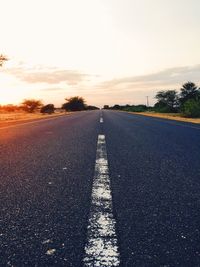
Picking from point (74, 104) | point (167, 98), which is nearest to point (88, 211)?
point (167, 98)

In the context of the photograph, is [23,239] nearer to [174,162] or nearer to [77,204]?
[77,204]

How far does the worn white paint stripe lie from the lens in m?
1.73

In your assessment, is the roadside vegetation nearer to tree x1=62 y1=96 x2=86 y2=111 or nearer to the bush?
the bush

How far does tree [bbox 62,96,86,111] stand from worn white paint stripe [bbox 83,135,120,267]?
456ft

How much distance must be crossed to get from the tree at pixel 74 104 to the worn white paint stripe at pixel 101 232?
139m

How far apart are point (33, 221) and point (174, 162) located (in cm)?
311

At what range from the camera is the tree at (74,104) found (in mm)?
141250

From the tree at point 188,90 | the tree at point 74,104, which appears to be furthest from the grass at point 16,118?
the tree at point 74,104

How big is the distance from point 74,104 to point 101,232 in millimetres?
140694

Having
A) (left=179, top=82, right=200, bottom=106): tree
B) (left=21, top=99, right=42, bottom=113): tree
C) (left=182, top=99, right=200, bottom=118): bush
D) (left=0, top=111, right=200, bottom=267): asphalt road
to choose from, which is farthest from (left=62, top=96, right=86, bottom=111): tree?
(left=0, top=111, right=200, bottom=267): asphalt road

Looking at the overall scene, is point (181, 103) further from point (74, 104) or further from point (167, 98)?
point (74, 104)

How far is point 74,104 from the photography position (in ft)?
465

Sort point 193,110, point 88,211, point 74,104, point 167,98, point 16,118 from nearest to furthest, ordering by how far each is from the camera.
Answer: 1. point 88,211
2. point 193,110
3. point 16,118
4. point 167,98
5. point 74,104

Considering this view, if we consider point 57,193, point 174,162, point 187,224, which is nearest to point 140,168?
point 174,162
